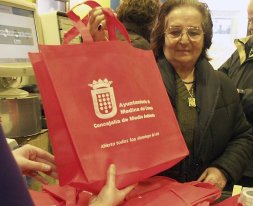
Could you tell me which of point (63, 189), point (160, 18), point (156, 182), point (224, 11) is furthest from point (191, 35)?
point (224, 11)

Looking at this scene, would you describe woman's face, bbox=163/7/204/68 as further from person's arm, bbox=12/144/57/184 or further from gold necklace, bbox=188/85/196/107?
person's arm, bbox=12/144/57/184

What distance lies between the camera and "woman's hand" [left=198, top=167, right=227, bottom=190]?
1.07 metres

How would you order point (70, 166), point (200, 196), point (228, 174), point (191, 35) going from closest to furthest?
point (70, 166) → point (200, 196) → point (228, 174) → point (191, 35)

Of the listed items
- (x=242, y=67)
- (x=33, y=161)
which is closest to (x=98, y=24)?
(x=33, y=161)

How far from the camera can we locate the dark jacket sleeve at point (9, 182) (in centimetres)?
30

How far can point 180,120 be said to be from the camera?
1184 millimetres

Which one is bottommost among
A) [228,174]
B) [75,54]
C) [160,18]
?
[228,174]

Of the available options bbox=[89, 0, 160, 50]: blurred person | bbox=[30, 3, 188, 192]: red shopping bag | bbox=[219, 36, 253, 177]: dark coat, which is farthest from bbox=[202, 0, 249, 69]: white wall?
bbox=[30, 3, 188, 192]: red shopping bag

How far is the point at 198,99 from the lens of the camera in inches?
47.6

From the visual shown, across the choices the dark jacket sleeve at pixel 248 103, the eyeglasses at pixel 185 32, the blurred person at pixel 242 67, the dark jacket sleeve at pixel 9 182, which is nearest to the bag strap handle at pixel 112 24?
the eyeglasses at pixel 185 32

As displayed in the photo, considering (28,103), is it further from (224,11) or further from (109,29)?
(224,11)

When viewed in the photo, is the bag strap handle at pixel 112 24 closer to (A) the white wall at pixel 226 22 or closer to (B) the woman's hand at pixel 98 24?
(B) the woman's hand at pixel 98 24

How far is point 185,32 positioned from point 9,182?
1.03 meters

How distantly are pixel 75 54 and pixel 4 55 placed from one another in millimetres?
659
